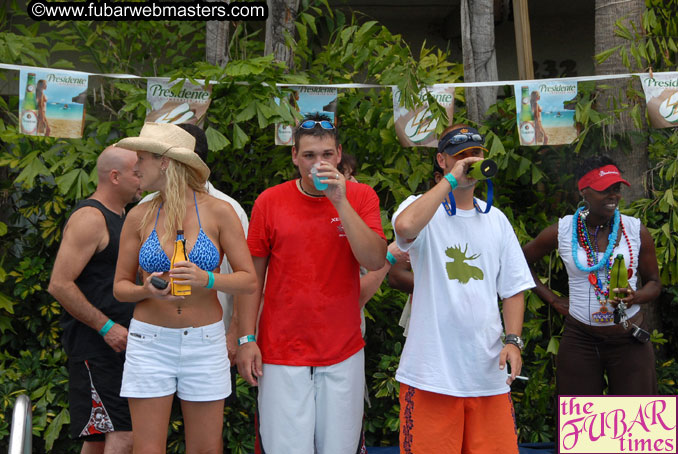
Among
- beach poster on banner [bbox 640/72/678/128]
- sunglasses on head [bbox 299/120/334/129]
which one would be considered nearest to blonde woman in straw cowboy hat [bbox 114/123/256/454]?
sunglasses on head [bbox 299/120/334/129]

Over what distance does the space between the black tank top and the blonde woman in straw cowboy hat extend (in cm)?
57

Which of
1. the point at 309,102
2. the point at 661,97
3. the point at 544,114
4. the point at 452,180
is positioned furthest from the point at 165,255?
Answer: the point at 661,97

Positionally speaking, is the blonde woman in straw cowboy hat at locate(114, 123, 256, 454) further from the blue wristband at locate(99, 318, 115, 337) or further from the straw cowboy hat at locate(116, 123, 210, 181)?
the blue wristband at locate(99, 318, 115, 337)

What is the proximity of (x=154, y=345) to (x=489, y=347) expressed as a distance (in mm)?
1245

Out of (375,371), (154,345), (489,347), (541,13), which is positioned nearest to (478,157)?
(489,347)

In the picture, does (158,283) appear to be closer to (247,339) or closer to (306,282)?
(247,339)

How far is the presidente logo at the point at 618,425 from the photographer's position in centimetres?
293

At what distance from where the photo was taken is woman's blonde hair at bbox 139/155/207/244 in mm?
2799

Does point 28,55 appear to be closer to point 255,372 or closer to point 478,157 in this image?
point 255,372

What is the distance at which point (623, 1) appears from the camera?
16.0ft

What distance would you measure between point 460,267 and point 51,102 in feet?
8.97

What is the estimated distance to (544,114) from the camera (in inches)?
182

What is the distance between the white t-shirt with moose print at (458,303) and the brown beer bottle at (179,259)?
0.80 m

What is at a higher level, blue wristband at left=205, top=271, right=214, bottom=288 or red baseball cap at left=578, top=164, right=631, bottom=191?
red baseball cap at left=578, top=164, right=631, bottom=191
